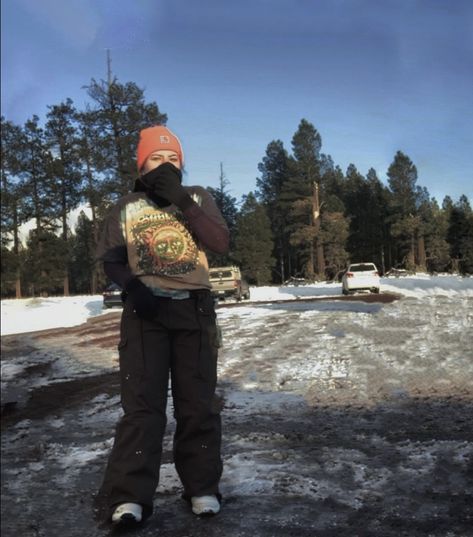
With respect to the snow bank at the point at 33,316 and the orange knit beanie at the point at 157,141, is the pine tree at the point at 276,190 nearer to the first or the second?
the orange knit beanie at the point at 157,141

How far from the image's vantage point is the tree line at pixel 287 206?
1617mm

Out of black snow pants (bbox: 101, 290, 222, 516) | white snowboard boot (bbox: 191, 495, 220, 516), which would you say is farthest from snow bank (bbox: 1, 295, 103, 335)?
white snowboard boot (bbox: 191, 495, 220, 516)

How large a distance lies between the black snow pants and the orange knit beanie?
50 centimetres

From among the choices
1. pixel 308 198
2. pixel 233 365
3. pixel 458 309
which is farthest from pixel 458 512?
pixel 233 365

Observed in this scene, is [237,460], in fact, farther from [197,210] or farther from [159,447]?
[197,210]

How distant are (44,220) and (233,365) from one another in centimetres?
124

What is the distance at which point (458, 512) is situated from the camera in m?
1.74

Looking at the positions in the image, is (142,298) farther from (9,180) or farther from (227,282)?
(9,180)

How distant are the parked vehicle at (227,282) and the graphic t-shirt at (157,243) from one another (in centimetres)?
12

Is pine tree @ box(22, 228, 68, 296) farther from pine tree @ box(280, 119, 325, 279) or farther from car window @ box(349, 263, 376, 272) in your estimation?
car window @ box(349, 263, 376, 272)

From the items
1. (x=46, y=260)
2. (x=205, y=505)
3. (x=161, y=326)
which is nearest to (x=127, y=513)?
(x=205, y=505)

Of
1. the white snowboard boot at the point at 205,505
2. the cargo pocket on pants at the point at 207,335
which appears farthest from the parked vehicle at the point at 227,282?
the white snowboard boot at the point at 205,505

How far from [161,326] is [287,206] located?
592 mm

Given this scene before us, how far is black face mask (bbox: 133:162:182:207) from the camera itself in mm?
1865
